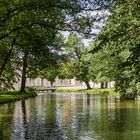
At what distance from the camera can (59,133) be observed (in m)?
24.4

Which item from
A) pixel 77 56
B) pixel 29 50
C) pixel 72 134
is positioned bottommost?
pixel 72 134

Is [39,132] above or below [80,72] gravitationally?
below

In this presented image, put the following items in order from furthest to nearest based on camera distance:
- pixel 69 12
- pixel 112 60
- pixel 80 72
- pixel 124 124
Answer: pixel 80 72, pixel 112 60, pixel 124 124, pixel 69 12

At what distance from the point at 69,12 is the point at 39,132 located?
684 centimetres

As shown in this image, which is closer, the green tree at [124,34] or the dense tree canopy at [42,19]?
the green tree at [124,34]

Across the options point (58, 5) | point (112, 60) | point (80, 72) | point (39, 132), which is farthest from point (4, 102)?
point (80, 72)

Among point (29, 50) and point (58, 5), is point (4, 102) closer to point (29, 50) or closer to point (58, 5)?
point (29, 50)

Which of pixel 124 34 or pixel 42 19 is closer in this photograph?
pixel 124 34

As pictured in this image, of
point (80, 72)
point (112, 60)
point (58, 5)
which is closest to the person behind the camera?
Result: point (58, 5)

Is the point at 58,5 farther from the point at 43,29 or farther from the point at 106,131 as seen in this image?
the point at 106,131

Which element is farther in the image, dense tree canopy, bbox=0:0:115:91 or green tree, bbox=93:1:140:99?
dense tree canopy, bbox=0:0:115:91

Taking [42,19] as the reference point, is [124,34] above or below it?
below

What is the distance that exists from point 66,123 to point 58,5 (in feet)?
34.4

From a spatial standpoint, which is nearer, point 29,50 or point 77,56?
point 29,50
